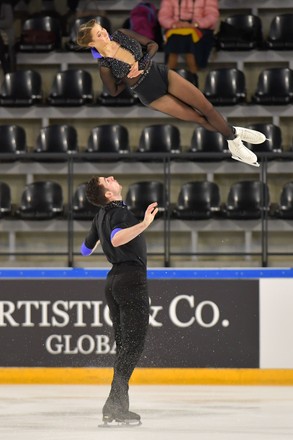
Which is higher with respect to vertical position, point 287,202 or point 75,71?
point 75,71

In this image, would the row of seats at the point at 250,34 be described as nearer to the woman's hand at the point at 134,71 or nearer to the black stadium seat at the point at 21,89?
the black stadium seat at the point at 21,89

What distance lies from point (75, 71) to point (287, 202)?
303 centimetres

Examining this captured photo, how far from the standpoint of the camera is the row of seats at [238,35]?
14094 millimetres

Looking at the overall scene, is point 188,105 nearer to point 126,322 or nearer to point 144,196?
point 126,322

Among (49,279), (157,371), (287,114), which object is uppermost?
(287,114)

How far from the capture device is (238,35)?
1409 cm

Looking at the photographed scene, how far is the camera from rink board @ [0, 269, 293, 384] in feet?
36.9

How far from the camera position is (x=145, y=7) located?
1402 centimetres

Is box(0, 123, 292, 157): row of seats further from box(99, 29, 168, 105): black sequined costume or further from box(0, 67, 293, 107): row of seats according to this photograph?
box(99, 29, 168, 105): black sequined costume

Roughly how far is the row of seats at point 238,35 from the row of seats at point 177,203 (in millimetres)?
2065
